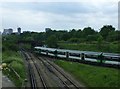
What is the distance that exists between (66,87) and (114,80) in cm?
553

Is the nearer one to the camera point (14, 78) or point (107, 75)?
point (107, 75)

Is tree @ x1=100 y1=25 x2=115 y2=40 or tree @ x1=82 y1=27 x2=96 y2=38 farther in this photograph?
tree @ x1=82 y1=27 x2=96 y2=38

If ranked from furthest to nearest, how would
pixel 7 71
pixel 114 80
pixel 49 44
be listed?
pixel 49 44, pixel 7 71, pixel 114 80

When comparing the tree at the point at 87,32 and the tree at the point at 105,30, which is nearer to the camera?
the tree at the point at 105,30

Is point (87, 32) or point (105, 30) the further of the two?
point (87, 32)

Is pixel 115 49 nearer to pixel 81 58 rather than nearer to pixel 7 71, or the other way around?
pixel 81 58

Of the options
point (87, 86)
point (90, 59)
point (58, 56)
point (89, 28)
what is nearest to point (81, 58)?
point (90, 59)

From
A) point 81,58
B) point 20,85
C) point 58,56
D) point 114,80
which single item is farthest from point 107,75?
point 58,56

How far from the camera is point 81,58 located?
193ft

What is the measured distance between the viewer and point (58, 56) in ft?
245

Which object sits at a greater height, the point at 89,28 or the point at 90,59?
the point at 89,28

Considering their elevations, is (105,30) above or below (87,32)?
above

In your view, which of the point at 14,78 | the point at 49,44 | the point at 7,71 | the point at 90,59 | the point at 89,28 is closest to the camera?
the point at 14,78

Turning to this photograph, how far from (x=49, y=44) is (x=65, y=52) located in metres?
52.2
